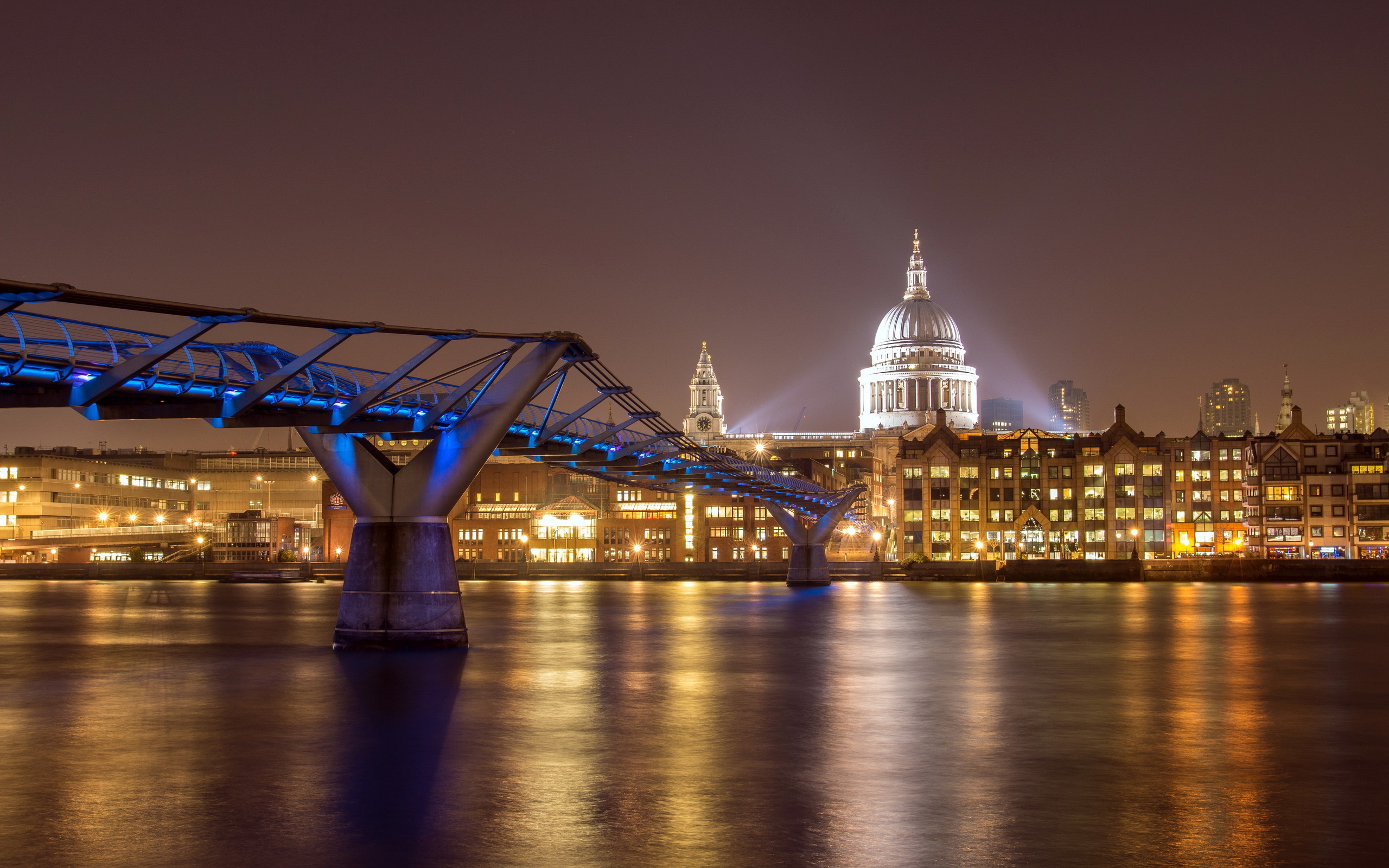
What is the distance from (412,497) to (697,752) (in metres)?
21.5

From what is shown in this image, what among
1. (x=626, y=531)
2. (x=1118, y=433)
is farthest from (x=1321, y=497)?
(x=626, y=531)

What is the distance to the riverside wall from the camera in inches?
5399

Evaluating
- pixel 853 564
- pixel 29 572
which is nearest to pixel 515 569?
pixel 853 564

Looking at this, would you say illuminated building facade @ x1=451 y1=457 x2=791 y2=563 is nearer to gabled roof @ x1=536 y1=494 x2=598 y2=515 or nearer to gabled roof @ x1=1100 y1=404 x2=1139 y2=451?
gabled roof @ x1=536 y1=494 x2=598 y2=515

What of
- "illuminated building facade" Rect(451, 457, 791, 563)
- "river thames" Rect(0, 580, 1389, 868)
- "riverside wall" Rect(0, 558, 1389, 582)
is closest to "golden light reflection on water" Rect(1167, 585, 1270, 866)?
"river thames" Rect(0, 580, 1389, 868)

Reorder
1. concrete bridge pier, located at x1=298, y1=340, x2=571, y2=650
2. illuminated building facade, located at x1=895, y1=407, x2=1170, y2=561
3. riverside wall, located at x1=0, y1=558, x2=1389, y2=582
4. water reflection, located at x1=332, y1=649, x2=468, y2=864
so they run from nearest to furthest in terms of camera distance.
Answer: water reflection, located at x1=332, y1=649, x2=468, y2=864
concrete bridge pier, located at x1=298, y1=340, x2=571, y2=650
riverside wall, located at x1=0, y1=558, x2=1389, y2=582
illuminated building facade, located at x1=895, y1=407, x2=1170, y2=561

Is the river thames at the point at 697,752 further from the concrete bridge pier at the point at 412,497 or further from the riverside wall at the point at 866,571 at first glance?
the riverside wall at the point at 866,571

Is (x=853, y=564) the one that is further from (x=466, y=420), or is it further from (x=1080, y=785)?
(x=1080, y=785)

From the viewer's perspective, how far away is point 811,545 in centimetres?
12975

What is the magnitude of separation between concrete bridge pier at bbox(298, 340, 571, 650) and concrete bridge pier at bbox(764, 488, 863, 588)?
3177 inches

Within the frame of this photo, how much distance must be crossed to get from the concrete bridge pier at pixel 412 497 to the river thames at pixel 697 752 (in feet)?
5.10

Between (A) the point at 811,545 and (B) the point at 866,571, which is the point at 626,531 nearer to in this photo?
(B) the point at 866,571

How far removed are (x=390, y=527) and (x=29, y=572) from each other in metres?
116

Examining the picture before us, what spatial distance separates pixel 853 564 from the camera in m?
147
